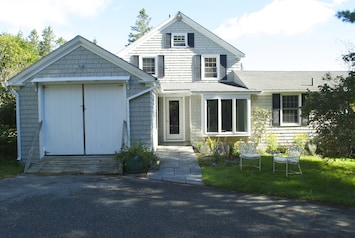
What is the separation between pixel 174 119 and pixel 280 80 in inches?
243

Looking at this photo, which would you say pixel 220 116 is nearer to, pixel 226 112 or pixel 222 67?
pixel 226 112

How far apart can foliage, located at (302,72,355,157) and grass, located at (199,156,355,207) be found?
898mm

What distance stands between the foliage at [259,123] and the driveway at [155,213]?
766cm

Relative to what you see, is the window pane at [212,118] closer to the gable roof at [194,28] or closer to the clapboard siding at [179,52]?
the clapboard siding at [179,52]

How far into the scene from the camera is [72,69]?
10.1m

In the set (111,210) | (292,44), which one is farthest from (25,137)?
(292,44)

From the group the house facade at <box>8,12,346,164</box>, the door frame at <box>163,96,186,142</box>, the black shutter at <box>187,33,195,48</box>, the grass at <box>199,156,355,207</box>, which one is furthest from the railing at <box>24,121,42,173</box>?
the black shutter at <box>187,33,195,48</box>

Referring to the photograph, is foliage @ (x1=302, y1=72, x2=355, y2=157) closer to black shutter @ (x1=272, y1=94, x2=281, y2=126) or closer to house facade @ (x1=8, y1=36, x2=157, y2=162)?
house facade @ (x1=8, y1=36, x2=157, y2=162)

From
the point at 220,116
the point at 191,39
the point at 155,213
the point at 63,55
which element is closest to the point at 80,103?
the point at 63,55

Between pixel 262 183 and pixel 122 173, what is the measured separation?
409cm

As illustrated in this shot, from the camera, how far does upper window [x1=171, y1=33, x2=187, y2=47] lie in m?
17.3

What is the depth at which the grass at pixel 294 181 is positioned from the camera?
6.57 meters

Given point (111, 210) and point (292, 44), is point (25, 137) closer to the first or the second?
point (111, 210)

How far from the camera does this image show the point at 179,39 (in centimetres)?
1739
